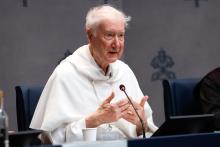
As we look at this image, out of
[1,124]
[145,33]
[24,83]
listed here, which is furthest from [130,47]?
[1,124]

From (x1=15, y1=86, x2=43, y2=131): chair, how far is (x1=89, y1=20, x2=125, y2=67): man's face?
0.47 metres

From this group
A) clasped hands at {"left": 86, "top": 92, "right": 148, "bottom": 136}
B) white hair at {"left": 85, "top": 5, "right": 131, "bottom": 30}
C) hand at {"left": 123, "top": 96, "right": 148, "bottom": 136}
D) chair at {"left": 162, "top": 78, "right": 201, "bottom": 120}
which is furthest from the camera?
chair at {"left": 162, "top": 78, "right": 201, "bottom": 120}

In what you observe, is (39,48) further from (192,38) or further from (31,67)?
(192,38)

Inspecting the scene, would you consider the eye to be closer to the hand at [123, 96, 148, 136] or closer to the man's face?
the man's face

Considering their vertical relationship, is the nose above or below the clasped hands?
above

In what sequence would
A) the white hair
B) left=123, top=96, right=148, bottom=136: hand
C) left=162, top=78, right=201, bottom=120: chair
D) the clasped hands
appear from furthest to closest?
left=162, top=78, right=201, bottom=120: chair
the white hair
left=123, top=96, right=148, bottom=136: hand
the clasped hands

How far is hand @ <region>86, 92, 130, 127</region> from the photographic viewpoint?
4.00 m

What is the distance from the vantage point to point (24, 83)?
576 centimetres

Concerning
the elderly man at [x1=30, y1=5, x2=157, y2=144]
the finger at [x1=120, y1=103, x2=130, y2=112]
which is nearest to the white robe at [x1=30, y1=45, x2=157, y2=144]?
the elderly man at [x1=30, y1=5, x2=157, y2=144]

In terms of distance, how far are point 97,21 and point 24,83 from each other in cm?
154

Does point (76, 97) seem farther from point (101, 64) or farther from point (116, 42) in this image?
point (116, 42)

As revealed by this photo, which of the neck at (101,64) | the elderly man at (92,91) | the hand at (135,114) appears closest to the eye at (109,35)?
the elderly man at (92,91)

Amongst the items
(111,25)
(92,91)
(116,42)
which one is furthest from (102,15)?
(92,91)

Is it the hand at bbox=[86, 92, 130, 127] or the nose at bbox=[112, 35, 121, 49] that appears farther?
the nose at bbox=[112, 35, 121, 49]
